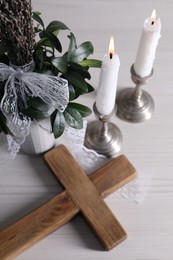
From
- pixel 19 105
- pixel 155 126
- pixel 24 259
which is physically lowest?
pixel 24 259

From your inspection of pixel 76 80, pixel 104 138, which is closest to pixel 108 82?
pixel 76 80

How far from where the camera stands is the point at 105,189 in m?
0.66

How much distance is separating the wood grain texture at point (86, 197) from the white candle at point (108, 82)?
A: 121mm

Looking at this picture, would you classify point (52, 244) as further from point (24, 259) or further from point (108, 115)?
point (108, 115)

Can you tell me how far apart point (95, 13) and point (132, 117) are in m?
0.30

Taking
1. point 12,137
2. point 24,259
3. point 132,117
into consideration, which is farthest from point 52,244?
point 132,117

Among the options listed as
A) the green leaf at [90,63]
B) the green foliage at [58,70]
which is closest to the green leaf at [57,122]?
the green foliage at [58,70]

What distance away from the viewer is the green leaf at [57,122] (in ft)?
1.95

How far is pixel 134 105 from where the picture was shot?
77 cm

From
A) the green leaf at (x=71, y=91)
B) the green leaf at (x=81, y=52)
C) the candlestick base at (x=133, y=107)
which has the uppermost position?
the green leaf at (x=81, y=52)

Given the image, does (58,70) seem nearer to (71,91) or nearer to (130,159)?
(71,91)

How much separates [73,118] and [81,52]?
0.36 feet

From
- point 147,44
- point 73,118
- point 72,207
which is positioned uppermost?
point 147,44

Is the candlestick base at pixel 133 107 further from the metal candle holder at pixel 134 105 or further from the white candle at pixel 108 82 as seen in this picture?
the white candle at pixel 108 82
